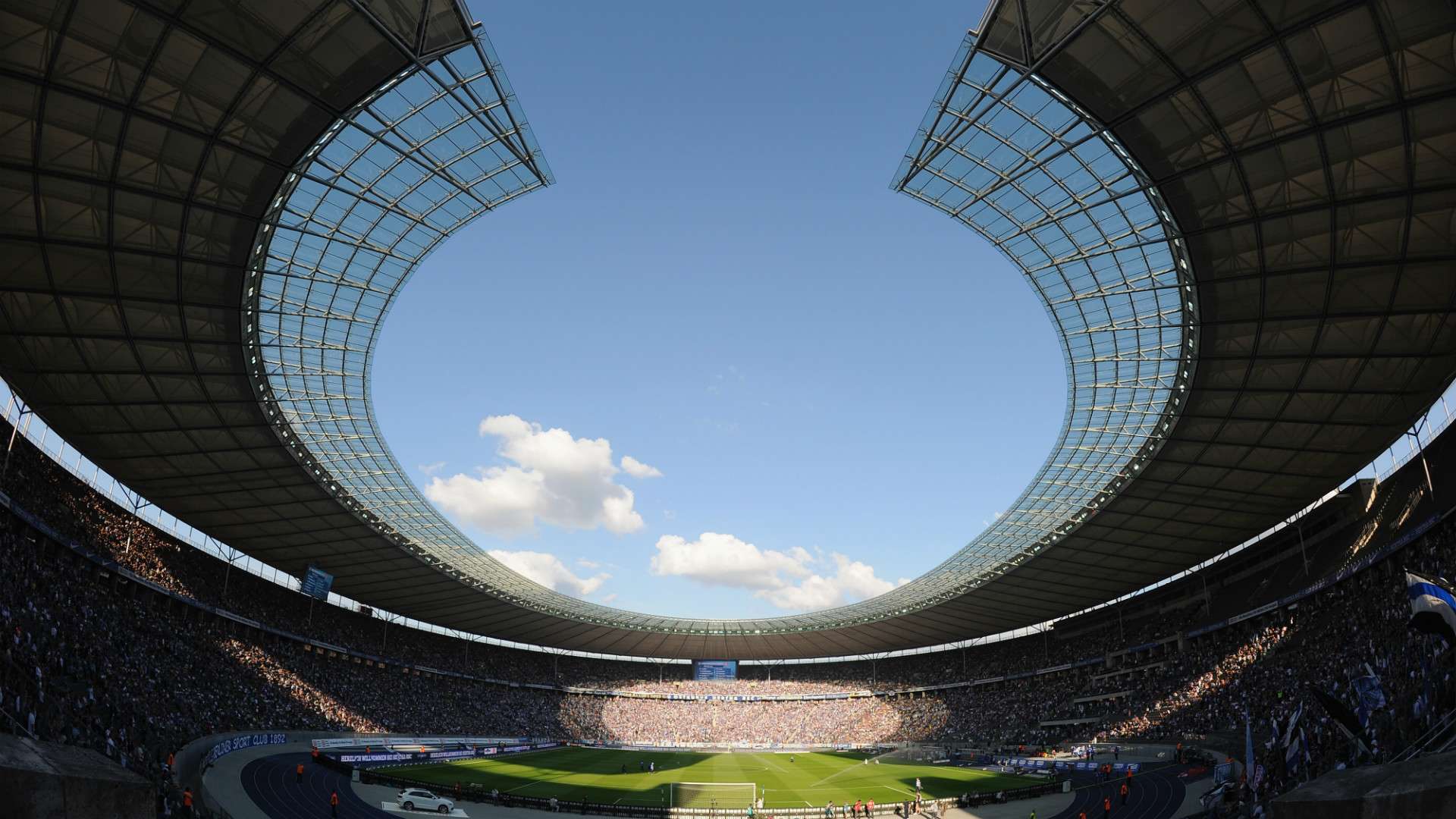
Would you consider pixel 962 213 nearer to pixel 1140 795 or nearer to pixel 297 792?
pixel 1140 795

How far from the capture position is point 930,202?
1334 inches

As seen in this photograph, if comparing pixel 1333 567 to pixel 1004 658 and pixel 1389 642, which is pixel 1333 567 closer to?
pixel 1389 642

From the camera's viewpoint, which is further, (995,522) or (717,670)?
(717,670)

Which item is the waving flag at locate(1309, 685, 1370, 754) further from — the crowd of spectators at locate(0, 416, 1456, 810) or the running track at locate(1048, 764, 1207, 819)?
the running track at locate(1048, 764, 1207, 819)

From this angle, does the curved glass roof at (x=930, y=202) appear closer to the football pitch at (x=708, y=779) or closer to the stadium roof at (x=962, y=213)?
the stadium roof at (x=962, y=213)

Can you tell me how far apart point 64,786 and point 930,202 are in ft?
105

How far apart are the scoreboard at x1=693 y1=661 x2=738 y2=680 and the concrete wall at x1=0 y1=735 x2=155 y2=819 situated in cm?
10334

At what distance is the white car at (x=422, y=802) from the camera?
3788cm

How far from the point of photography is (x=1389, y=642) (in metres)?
34.3

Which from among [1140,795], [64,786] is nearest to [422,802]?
[64,786]

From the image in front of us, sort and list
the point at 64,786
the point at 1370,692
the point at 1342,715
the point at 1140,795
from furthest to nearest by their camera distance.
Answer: the point at 1140,795 → the point at 1370,692 → the point at 1342,715 → the point at 64,786

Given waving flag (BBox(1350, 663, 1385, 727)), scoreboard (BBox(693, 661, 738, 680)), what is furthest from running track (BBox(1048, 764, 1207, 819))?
scoreboard (BBox(693, 661, 738, 680))

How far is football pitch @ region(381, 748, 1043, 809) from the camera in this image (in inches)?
1861

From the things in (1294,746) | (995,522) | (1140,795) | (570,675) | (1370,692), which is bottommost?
(1140,795)
